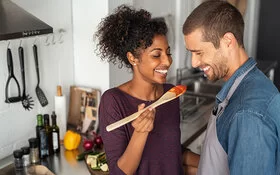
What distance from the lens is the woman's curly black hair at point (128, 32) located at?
4.27ft

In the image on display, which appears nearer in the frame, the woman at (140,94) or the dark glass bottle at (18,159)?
the woman at (140,94)

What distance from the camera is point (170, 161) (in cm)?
135

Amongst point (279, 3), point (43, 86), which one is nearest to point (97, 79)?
point (43, 86)

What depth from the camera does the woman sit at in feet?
4.13

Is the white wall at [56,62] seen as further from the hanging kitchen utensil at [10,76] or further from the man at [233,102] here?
the man at [233,102]

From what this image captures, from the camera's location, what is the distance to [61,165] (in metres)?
1.68

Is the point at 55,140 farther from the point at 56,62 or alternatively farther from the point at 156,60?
the point at 156,60

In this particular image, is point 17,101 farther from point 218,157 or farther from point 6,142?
point 218,157

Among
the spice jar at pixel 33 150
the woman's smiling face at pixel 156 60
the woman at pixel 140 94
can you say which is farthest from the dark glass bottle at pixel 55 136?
the woman's smiling face at pixel 156 60

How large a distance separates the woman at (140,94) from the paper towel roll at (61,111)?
0.57 metres

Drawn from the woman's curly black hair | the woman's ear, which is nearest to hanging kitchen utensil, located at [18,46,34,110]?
the woman's curly black hair

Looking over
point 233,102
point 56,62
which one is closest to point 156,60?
point 233,102

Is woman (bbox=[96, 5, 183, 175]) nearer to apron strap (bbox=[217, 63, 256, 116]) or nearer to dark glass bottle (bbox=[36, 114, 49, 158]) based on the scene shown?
apron strap (bbox=[217, 63, 256, 116])

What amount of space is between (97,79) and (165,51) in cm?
73
